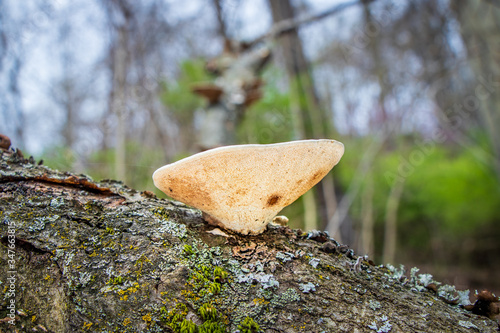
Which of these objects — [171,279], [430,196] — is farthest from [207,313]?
[430,196]

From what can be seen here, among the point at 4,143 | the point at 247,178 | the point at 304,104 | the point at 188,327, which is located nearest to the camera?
the point at 188,327

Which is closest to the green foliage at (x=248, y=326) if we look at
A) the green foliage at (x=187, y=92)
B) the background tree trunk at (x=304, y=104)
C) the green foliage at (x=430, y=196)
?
the background tree trunk at (x=304, y=104)

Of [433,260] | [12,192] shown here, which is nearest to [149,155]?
[12,192]

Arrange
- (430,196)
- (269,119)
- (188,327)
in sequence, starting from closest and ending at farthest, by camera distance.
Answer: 1. (188,327)
2. (269,119)
3. (430,196)

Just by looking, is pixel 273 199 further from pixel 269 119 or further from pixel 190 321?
pixel 269 119

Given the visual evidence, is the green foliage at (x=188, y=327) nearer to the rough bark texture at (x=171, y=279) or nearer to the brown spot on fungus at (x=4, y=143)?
the rough bark texture at (x=171, y=279)

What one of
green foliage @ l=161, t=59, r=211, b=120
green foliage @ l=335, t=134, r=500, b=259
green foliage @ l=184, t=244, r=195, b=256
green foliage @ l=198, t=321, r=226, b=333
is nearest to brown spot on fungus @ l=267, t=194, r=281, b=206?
green foliage @ l=184, t=244, r=195, b=256

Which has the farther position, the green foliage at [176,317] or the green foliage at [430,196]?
the green foliage at [430,196]
